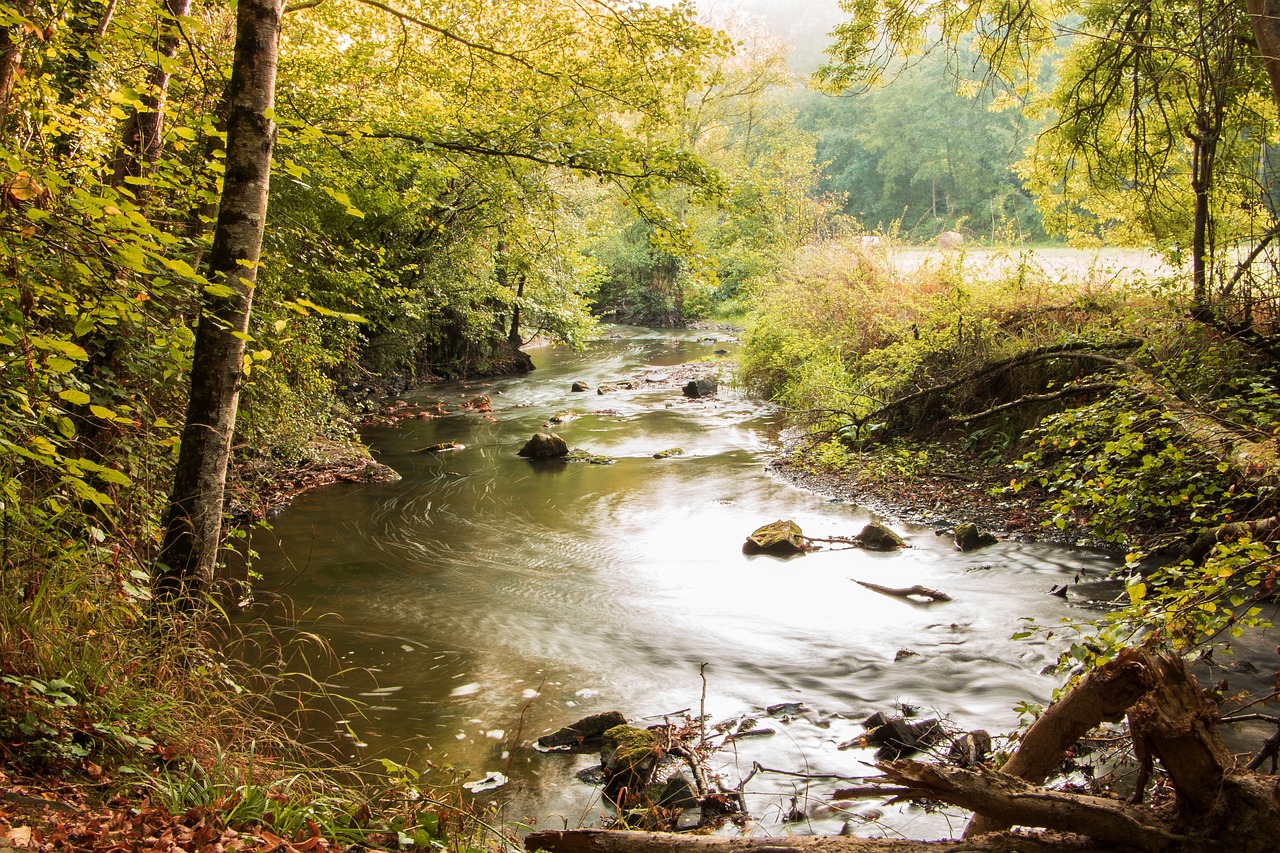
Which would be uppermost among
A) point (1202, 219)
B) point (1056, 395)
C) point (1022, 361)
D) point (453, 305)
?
point (1202, 219)

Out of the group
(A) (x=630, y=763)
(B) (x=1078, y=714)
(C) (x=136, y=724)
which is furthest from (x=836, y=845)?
(C) (x=136, y=724)

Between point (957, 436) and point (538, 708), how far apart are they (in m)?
9.18

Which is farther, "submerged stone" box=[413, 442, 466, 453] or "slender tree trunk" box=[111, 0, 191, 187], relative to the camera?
"submerged stone" box=[413, 442, 466, 453]

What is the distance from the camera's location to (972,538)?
9.59 m

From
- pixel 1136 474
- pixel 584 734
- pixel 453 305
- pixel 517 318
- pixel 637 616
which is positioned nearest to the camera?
pixel 584 734

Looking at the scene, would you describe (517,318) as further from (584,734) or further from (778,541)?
(584,734)

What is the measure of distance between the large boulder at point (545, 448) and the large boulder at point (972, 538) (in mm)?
8032

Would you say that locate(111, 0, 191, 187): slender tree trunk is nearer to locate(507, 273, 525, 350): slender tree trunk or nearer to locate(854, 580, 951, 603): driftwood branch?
locate(854, 580, 951, 603): driftwood branch

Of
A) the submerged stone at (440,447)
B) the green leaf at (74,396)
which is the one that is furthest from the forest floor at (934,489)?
the green leaf at (74,396)

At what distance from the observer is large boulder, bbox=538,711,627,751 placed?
549 cm

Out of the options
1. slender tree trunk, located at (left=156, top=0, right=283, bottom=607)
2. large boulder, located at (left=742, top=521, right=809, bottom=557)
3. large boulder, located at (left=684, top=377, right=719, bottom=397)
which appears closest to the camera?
slender tree trunk, located at (left=156, top=0, right=283, bottom=607)

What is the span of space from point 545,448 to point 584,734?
10.1 meters

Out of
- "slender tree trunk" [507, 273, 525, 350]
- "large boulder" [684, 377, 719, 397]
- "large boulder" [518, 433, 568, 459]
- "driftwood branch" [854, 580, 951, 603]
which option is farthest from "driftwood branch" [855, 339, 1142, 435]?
"slender tree trunk" [507, 273, 525, 350]

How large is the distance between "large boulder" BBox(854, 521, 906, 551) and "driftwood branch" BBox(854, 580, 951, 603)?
4.13 ft
